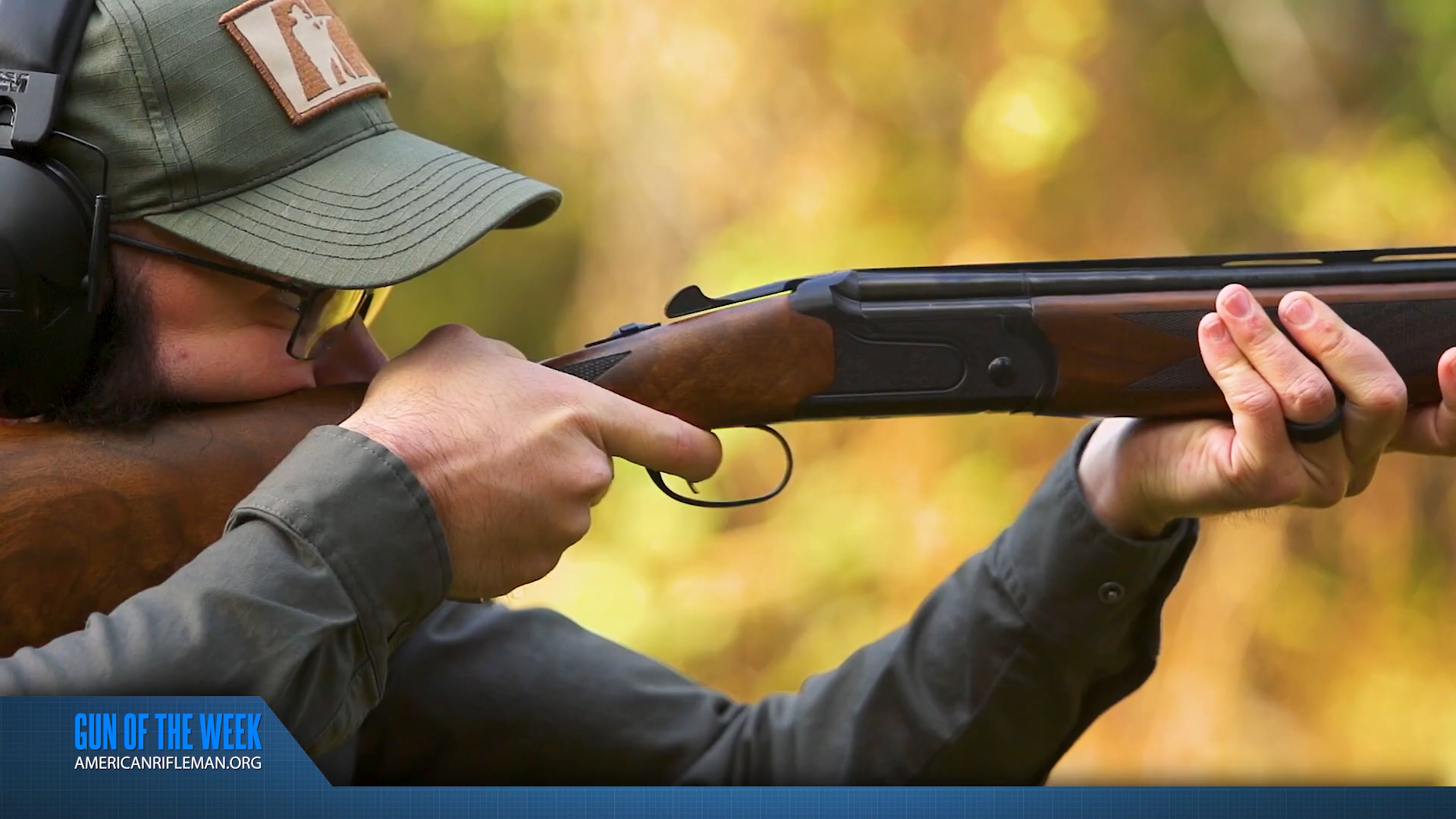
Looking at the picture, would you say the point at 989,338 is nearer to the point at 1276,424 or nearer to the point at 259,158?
the point at 1276,424

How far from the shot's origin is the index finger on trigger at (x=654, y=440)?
1.82 metres

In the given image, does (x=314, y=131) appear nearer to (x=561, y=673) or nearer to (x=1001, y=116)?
(x=561, y=673)

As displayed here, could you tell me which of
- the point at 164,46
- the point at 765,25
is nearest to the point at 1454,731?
the point at 765,25

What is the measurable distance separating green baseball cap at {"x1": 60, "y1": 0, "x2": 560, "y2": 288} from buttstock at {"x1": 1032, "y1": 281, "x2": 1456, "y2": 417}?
0.82 metres

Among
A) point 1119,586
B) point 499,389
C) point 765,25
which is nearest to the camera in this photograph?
point 499,389

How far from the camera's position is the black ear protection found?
167 centimetres

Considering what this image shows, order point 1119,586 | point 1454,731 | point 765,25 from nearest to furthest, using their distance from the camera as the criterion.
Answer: point 1119,586, point 1454,731, point 765,25

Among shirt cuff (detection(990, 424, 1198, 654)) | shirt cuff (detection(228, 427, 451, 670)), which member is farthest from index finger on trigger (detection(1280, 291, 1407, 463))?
shirt cuff (detection(228, 427, 451, 670))

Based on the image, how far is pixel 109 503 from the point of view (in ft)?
5.53

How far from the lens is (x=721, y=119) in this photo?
15.8 ft

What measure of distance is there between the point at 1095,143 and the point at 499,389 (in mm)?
3466

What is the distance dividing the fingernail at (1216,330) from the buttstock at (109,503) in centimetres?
125

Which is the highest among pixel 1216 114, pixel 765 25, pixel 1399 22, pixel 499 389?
pixel 1399 22

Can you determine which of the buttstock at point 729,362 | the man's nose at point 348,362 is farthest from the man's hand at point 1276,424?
the man's nose at point 348,362
